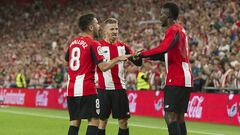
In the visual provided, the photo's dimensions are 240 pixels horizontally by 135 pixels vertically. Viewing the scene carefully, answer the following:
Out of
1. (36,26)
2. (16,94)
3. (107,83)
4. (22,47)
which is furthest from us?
(36,26)

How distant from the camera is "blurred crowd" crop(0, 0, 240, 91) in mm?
21203

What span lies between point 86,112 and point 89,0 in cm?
3077

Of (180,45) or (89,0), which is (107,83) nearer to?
(180,45)

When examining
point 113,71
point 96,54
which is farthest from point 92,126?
point 113,71

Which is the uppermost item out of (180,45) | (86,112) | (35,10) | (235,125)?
(35,10)

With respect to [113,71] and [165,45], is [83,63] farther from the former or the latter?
[113,71]

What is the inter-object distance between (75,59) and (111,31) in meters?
1.88

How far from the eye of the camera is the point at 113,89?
11.7 metres

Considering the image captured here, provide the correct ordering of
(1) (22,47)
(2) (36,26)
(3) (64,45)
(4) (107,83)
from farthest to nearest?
(2) (36,26) < (1) (22,47) < (3) (64,45) < (4) (107,83)

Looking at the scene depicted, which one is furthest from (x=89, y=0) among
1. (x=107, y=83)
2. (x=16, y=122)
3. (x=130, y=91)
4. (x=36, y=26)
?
(x=107, y=83)

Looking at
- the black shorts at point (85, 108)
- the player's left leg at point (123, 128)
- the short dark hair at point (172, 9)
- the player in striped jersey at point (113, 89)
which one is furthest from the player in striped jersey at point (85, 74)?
the player's left leg at point (123, 128)

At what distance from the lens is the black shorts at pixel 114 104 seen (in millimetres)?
11547

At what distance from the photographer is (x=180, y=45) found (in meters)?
10.1

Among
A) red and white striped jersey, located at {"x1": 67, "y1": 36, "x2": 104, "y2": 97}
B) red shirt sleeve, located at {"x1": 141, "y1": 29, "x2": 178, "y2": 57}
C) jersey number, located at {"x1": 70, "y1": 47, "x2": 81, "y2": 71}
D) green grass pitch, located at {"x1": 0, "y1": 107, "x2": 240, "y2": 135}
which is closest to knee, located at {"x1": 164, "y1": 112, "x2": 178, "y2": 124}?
red shirt sleeve, located at {"x1": 141, "y1": 29, "x2": 178, "y2": 57}
